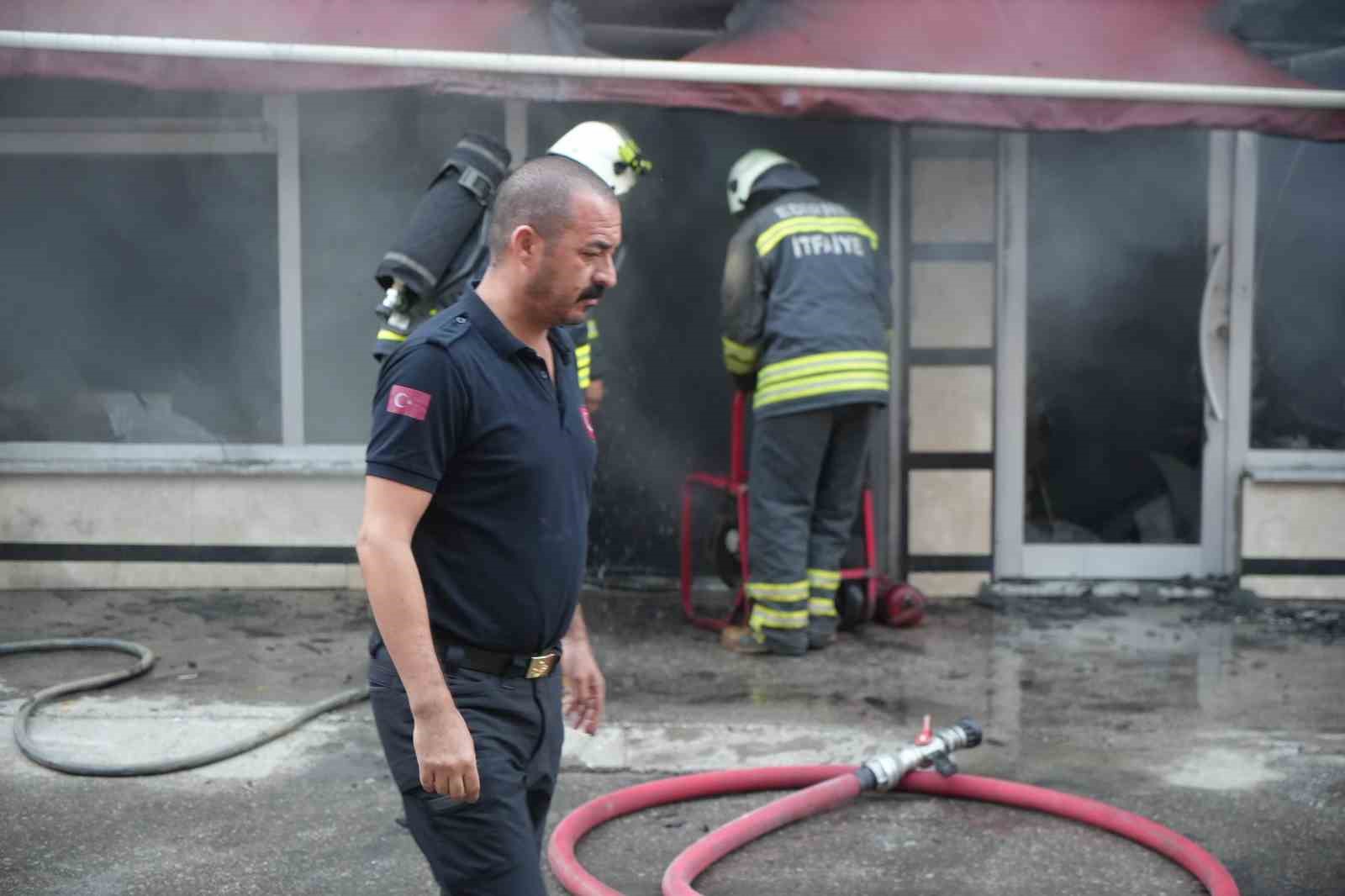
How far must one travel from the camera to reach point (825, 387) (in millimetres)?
6902

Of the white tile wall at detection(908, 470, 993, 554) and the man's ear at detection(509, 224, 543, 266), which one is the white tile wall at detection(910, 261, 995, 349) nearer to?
the white tile wall at detection(908, 470, 993, 554)

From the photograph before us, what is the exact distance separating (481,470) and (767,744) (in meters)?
2.98

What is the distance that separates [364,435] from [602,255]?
5.39m

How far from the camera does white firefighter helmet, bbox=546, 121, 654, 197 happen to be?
5852 millimetres

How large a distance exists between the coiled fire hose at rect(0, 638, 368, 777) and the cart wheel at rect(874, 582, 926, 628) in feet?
8.62

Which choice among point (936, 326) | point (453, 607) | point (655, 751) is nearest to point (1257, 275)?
point (936, 326)

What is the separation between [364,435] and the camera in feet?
27.2

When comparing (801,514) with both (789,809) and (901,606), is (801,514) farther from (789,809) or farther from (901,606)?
(789,809)

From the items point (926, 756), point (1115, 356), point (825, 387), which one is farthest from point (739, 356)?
point (926, 756)

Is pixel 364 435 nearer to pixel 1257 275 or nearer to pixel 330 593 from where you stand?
pixel 330 593

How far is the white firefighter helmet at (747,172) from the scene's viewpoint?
7152 millimetres

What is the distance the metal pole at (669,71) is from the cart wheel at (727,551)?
7.35 ft

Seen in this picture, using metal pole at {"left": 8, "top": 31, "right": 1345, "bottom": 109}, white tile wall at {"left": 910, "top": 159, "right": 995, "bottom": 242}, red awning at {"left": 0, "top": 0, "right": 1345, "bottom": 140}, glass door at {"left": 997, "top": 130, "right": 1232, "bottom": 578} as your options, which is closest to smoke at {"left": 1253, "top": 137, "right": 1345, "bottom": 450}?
glass door at {"left": 997, "top": 130, "right": 1232, "bottom": 578}

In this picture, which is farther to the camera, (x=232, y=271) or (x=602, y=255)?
(x=232, y=271)
